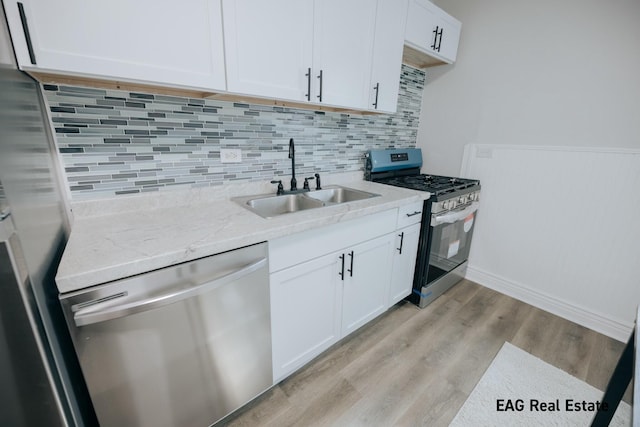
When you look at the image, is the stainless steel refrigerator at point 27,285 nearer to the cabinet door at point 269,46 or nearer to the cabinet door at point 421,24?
the cabinet door at point 269,46

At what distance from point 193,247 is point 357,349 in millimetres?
1295

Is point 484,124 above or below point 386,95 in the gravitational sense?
below

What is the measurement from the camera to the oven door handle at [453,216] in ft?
6.29

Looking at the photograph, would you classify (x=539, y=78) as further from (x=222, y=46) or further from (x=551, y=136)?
(x=222, y=46)

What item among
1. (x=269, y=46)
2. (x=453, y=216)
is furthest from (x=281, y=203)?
(x=453, y=216)

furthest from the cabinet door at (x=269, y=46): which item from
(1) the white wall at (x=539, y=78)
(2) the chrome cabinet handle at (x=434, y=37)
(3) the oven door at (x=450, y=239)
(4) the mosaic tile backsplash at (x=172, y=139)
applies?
(1) the white wall at (x=539, y=78)

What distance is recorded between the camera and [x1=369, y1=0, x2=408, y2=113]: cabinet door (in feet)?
5.40

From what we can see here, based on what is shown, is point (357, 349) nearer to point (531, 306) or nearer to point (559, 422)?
point (559, 422)

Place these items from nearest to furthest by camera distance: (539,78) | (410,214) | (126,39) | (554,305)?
(126,39), (410,214), (539,78), (554,305)

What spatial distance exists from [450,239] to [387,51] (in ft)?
4.93

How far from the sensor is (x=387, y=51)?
1.73 metres

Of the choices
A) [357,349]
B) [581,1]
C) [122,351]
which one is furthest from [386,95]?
[122,351]

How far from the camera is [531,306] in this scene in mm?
2203

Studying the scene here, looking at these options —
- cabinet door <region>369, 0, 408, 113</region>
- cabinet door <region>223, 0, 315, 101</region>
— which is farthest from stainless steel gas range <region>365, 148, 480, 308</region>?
cabinet door <region>223, 0, 315, 101</region>
